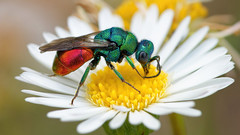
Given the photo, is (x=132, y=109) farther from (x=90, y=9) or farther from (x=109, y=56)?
(x=90, y=9)

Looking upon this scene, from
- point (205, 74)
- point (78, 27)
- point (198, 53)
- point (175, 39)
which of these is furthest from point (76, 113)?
point (78, 27)

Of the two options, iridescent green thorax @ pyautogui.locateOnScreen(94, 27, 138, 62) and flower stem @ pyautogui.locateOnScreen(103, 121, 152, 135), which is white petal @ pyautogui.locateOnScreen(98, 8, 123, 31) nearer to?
iridescent green thorax @ pyautogui.locateOnScreen(94, 27, 138, 62)

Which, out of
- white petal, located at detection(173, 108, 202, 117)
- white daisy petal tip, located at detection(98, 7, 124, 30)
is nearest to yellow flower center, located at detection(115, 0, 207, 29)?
white daisy petal tip, located at detection(98, 7, 124, 30)

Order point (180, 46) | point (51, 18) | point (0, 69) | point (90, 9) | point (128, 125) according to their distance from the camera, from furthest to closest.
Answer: point (51, 18) → point (0, 69) → point (90, 9) → point (180, 46) → point (128, 125)

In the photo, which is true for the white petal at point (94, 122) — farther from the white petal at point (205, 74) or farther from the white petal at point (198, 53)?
the white petal at point (198, 53)

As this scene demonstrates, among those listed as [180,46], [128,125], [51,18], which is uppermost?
[51,18]

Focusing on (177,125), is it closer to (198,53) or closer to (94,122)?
(198,53)

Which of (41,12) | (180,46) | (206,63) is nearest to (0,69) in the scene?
(41,12)
